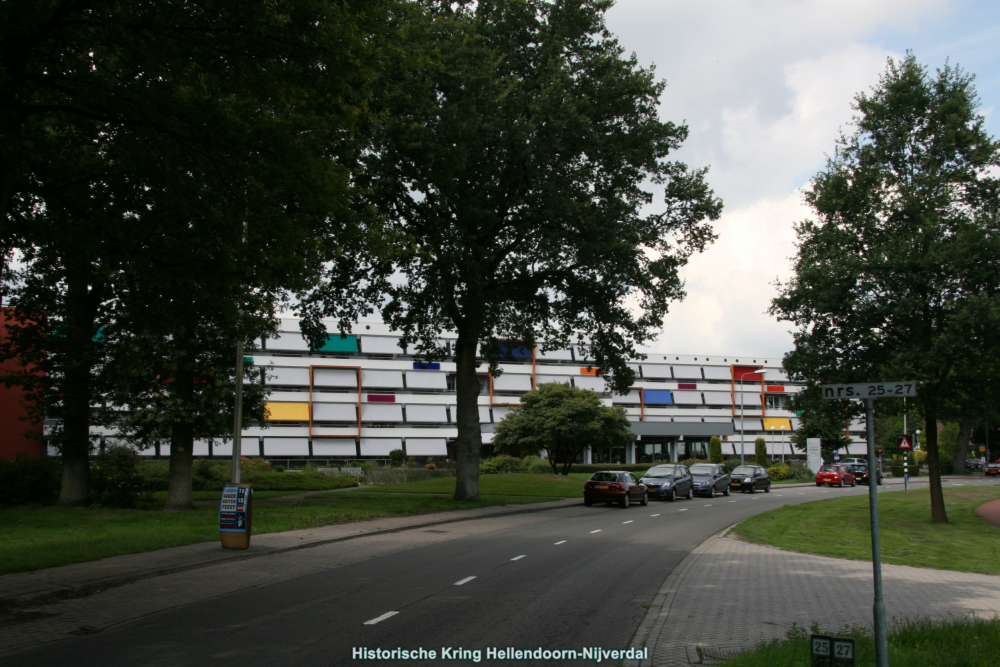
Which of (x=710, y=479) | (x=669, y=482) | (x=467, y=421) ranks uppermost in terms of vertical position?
(x=467, y=421)

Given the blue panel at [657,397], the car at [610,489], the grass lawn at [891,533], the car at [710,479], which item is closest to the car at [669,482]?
the car at [710,479]

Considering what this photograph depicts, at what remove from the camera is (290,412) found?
211 ft

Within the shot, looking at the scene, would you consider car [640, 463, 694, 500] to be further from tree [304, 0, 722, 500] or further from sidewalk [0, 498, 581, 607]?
sidewalk [0, 498, 581, 607]

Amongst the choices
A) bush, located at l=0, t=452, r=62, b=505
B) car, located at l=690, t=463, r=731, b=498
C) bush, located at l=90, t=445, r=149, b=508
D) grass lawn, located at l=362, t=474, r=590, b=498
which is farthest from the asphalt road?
car, located at l=690, t=463, r=731, b=498

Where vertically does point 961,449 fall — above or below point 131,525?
below

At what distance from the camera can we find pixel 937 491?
23.2 metres

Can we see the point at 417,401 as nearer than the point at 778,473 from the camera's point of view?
No

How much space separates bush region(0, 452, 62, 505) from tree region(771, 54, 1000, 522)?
23990 mm

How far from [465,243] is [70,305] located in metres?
12.9

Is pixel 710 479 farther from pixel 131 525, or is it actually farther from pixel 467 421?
pixel 131 525

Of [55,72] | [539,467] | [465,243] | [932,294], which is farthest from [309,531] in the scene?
[539,467]

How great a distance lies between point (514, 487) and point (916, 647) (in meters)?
30.4

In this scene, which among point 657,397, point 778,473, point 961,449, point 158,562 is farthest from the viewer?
point 657,397

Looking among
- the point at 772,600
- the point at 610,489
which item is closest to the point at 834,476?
the point at 610,489
